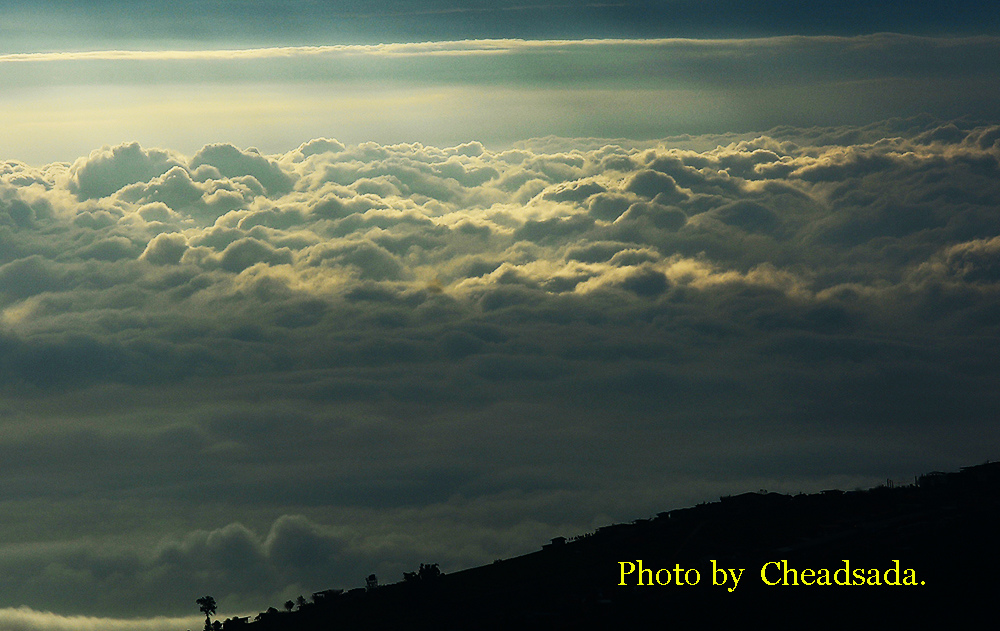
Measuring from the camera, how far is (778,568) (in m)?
143

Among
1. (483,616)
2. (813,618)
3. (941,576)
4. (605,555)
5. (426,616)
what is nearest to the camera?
(813,618)

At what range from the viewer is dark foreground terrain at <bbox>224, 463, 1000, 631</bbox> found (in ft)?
410

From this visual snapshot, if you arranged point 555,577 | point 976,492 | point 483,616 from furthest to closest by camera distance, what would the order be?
point 976,492, point 555,577, point 483,616

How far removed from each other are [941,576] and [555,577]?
2438 inches

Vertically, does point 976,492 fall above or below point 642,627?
above

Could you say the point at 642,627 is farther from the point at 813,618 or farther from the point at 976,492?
the point at 976,492

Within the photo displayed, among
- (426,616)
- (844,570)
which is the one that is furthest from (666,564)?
(426,616)

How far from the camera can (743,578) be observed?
138875 millimetres

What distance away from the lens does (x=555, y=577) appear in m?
163

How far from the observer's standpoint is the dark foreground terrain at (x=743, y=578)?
12488cm

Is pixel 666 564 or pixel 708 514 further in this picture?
pixel 708 514

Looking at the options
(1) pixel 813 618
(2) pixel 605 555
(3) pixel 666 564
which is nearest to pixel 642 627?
(1) pixel 813 618

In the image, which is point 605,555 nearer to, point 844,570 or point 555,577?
point 555,577

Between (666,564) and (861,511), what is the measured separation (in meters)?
49.6
